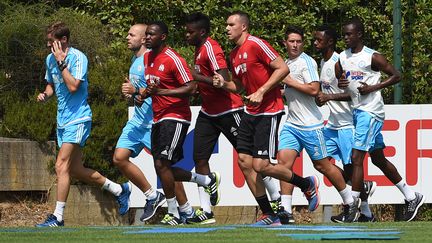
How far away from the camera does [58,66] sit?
41.2 ft

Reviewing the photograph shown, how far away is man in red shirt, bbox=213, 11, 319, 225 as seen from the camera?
1190 centimetres

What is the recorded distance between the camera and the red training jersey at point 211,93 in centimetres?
1270

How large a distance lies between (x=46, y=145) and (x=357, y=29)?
179 inches

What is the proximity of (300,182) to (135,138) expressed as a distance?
2.07 m

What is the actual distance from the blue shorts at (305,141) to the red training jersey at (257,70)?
95 centimetres

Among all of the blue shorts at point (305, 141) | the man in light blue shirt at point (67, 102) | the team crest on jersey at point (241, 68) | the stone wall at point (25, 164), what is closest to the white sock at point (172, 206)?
the man in light blue shirt at point (67, 102)

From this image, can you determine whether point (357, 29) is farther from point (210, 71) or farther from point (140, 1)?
point (140, 1)

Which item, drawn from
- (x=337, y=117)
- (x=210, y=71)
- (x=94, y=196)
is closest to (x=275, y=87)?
(x=210, y=71)

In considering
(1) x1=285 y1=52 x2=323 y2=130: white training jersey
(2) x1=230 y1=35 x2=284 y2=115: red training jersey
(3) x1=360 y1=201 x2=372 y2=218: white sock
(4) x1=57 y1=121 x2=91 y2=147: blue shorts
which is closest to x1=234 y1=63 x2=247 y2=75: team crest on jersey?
(2) x1=230 y1=35 x2=284 y2=115: red training jersey

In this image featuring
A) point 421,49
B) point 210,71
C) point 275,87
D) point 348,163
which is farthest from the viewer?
point 421,49

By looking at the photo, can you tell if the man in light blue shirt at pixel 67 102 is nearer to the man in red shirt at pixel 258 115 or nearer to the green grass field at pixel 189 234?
the green grass field at pixel 189 234

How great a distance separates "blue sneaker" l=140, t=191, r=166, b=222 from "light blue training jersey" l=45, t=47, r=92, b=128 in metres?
1.30

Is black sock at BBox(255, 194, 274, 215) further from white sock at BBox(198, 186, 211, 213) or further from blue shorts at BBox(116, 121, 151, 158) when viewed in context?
blue shorts at BBox(116, 121, 151, 158)

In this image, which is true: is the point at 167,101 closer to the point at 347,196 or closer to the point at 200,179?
the point at 200,179
